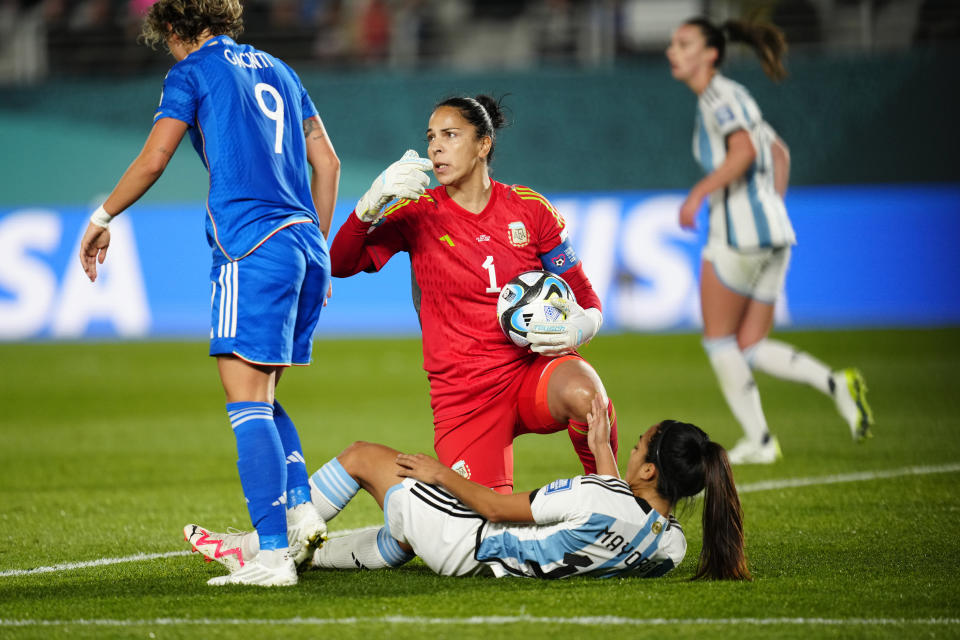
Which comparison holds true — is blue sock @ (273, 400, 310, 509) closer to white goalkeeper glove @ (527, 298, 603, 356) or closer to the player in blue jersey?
the player in blue jersey

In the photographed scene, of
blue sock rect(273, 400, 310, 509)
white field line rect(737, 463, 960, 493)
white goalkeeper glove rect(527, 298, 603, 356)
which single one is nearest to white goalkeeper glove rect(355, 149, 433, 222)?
white goalkeeper glove rect(527, 298, 603, 356)

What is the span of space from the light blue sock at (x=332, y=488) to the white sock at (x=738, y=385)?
3.46m

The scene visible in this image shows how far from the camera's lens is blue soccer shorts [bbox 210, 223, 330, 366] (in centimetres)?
429

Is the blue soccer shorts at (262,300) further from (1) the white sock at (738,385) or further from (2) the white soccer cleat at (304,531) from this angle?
(1) the white sock at (738,385)

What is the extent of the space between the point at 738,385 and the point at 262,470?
4.00 meters

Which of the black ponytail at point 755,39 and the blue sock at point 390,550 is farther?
the black ponytail at point 755,39

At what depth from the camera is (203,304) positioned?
17000 mm

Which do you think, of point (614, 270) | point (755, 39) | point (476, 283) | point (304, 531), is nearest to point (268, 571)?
point (304, 531)

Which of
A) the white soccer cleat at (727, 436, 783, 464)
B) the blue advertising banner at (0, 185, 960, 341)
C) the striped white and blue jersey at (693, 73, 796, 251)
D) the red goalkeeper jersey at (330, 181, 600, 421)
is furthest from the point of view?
the blue advertising banner at (0, 185, 960, 341)

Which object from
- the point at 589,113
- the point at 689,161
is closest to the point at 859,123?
the point at 689,161

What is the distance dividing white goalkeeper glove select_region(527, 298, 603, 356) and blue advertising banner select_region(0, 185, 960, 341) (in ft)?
35.3

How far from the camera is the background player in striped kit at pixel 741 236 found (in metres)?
7.56

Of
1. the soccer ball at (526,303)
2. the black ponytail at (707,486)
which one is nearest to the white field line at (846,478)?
the soccer ball at (526,303)

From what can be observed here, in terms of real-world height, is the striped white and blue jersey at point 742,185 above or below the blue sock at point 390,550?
above
